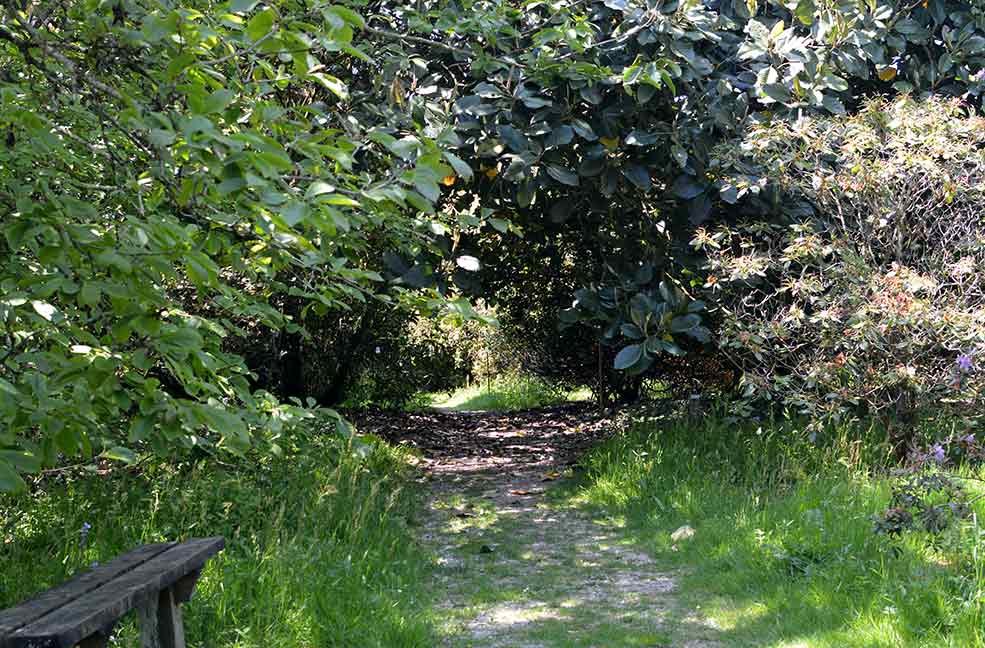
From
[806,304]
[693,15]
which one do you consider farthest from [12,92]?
[806,304]

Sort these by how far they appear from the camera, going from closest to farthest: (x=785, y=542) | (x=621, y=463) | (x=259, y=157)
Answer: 1. (x=259, y=157)
2. (x=785, y=542)
3. (x=621, y=463)

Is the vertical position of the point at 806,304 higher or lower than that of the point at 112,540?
higher

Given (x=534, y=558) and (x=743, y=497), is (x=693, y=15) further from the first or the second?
(x=534, y=558)

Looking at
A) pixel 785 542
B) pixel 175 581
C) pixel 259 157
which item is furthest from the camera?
pixel 785 542

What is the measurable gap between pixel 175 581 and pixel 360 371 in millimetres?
9377

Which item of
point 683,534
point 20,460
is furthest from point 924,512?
point 20,460

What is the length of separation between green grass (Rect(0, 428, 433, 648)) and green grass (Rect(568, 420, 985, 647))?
1.66 metres

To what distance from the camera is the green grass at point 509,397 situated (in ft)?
54.2

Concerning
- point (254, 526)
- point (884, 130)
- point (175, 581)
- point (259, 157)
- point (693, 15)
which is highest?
point (693, 15)

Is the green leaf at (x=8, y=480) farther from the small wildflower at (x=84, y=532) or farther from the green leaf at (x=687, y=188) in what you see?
the green leaf at (x=687, y=188)

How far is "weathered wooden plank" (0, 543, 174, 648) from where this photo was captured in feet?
9.31

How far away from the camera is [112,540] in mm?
4914

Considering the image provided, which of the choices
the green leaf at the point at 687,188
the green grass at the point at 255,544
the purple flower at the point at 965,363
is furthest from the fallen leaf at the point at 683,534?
the green leaf at the point at 687,188

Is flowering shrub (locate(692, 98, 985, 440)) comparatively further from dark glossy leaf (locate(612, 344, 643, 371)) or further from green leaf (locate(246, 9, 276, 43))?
green leaf (locate(246, 9, 276, 43))
